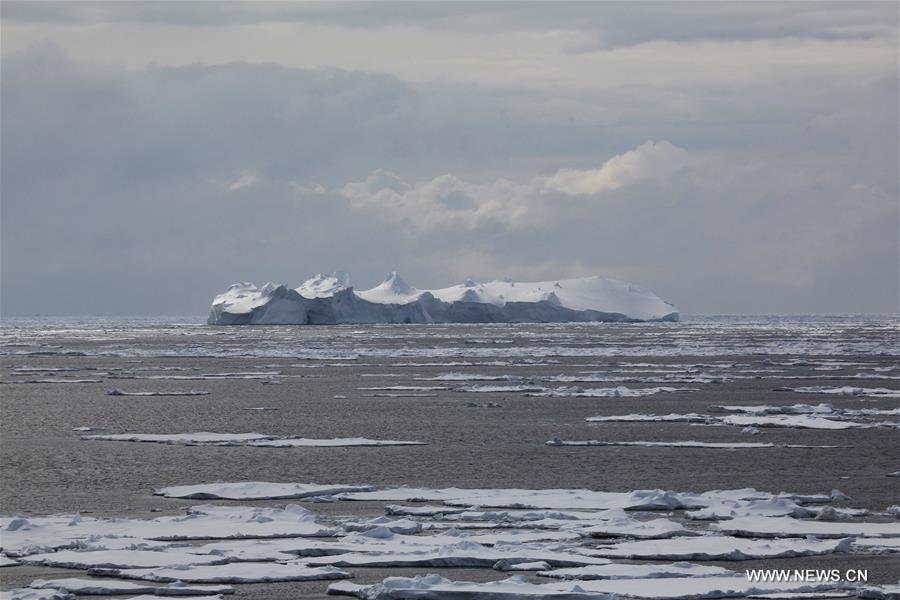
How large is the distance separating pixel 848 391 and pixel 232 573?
61.1ft

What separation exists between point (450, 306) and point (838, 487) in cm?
7198

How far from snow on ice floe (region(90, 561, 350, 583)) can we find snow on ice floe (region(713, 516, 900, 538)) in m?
3.15

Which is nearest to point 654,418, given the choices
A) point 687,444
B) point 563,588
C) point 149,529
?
point 687,444

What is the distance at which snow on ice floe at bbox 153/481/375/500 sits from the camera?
11211 mm

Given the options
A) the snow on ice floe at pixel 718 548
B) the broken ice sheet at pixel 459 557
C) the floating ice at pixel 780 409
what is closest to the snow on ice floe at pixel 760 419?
the floating ice at pixel 780 409

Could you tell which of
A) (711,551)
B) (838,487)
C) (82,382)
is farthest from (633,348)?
(711,551)

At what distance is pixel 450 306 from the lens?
83750 mm

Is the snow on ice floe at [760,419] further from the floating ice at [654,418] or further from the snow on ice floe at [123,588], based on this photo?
the snow on ice floe at [123,588]

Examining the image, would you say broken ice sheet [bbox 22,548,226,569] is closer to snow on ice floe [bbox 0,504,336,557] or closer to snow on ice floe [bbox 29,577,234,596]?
snow on ice floe [bbox 0,504,336,557]

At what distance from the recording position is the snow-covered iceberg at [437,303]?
76.6 m

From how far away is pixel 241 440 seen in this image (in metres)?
16.1

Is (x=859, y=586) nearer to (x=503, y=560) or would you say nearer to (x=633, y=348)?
(x=503, y=560)

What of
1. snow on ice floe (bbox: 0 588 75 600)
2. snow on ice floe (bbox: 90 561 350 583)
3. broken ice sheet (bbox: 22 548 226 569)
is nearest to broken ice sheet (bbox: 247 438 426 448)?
broken ice sheet (bbox: 22 548 226 569)

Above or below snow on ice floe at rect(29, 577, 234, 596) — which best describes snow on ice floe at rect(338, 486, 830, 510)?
above
